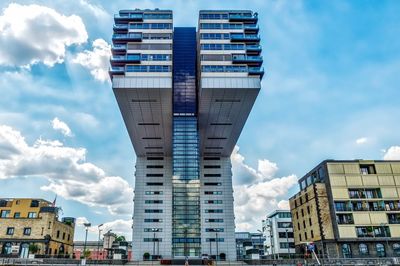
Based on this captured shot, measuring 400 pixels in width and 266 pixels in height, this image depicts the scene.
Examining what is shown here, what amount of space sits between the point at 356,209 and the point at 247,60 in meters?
35.0

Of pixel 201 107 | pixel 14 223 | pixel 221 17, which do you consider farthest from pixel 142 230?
pixel 221 17

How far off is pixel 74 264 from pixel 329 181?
1790 inches

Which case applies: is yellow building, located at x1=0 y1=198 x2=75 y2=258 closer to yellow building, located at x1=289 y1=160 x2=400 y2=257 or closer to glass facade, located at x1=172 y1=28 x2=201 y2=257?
glass facade, located at x1=172 y1=28 x2=201 y2=257

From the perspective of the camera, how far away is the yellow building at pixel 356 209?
191ft

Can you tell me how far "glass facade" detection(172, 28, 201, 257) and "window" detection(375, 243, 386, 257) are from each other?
34.7 metres

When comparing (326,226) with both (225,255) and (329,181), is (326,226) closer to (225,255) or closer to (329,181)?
(329,181)

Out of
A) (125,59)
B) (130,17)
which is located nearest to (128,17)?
(130,17)

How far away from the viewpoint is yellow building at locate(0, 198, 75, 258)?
215 ft

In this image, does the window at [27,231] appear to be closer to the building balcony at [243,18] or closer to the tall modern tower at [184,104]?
the tall modern tower at [184,104]

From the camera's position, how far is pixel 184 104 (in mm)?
73125

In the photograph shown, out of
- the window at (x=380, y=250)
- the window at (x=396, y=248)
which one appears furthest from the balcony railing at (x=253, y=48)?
the window at (x=396, y=248)

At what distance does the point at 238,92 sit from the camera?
6444cm

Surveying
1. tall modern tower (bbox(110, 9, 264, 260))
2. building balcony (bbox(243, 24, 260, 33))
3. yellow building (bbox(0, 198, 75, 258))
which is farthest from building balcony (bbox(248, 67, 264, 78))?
yellow building (bbox(0, 198, 75, 258))

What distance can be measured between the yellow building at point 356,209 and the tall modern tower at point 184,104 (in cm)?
2247
